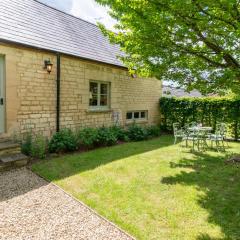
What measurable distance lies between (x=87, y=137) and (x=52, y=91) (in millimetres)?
2122

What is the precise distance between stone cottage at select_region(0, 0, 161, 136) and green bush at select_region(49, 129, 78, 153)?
43 centimetres

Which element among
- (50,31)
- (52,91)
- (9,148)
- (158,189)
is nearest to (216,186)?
(158,189)

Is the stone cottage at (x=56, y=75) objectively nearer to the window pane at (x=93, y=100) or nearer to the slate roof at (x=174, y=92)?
the window pane at (x=93, y=100)

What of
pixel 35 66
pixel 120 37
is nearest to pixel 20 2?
pixel 35 66

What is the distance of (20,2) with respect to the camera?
9836 millimetres

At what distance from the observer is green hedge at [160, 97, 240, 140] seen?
1225 cm

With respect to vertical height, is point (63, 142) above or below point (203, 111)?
below

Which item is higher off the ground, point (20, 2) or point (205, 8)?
point (20, 2)

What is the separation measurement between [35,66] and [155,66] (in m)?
4.00

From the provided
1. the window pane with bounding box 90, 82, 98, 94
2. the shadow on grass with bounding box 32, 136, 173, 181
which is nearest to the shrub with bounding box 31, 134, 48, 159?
the shadow on grass with bounding box 32, 136, 173, 181

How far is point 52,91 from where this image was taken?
8633mm

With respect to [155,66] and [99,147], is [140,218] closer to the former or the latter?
[155,66]

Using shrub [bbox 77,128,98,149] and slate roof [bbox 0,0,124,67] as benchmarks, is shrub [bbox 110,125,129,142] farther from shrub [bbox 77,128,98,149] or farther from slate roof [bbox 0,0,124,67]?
slate roof [bbox 0,0,124,67]

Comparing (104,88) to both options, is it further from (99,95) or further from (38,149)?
(38,149)
